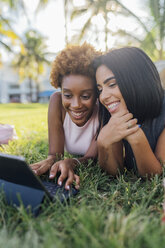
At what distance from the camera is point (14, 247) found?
94cm

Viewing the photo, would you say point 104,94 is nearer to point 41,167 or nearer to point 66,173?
point 66,173

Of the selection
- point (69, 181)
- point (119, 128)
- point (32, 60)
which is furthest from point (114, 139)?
point (32, 60)

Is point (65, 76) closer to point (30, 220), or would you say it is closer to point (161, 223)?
point (30, 220)

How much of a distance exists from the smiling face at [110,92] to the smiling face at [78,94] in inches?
8.1

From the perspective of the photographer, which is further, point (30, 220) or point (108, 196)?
point (108, 196)

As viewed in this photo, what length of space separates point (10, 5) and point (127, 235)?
58.2 feet

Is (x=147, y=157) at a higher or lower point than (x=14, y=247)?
higher

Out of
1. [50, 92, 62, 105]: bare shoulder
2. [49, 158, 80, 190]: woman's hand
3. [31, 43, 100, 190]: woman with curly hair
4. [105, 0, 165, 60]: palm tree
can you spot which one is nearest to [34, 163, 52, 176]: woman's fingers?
[31, 43, 100, 190]: woman with curly hair

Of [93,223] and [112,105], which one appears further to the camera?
[112,105]

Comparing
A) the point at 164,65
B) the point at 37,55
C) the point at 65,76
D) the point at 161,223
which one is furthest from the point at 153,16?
the point at 37,55

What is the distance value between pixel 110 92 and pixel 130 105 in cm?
20

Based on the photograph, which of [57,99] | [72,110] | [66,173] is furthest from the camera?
[57,99]

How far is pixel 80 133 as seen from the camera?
8.34 ft

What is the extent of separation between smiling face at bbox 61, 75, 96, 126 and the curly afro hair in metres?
0.06
